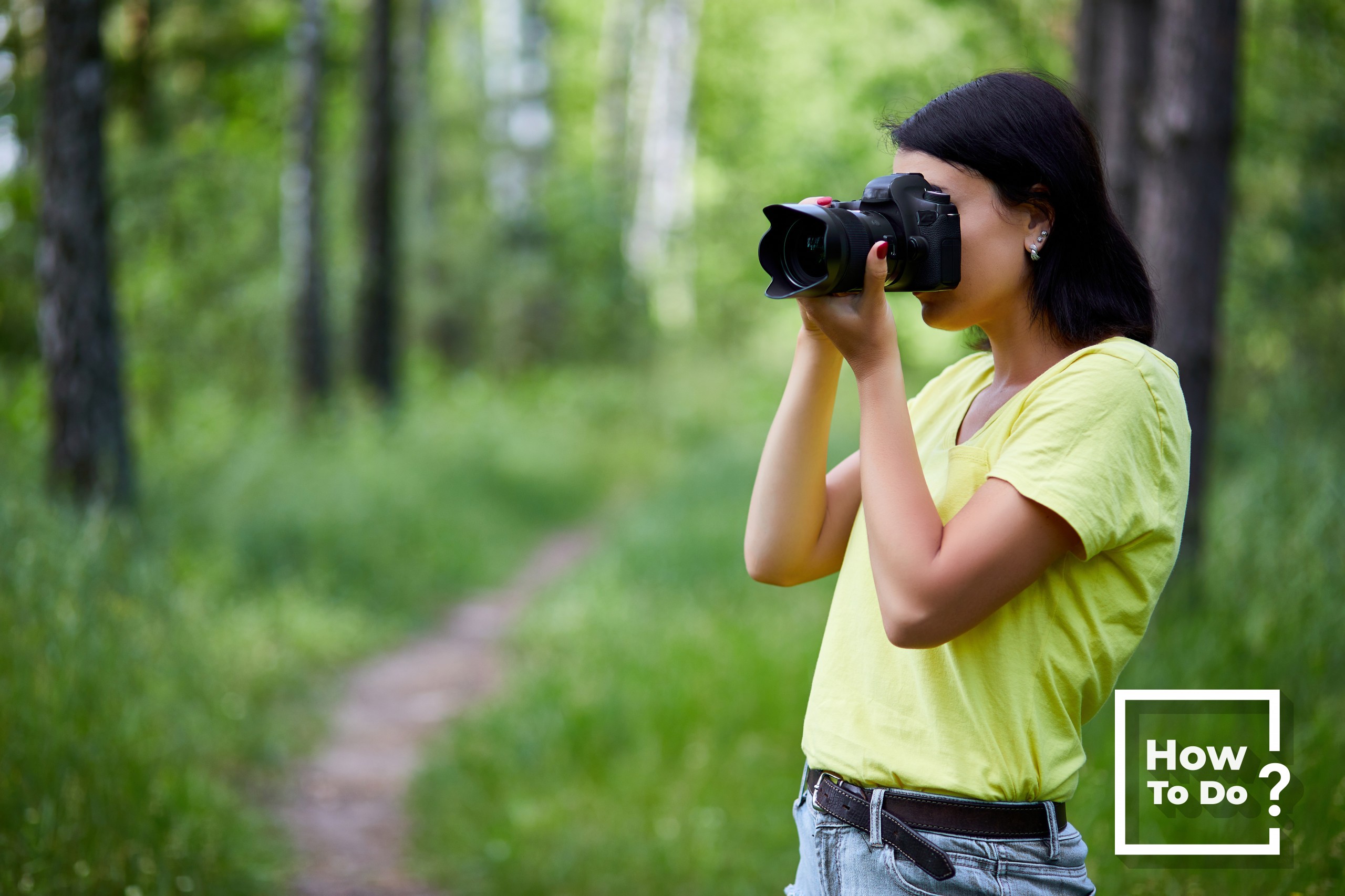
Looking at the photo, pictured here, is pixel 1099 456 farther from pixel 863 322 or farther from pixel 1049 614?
pixel 863 322

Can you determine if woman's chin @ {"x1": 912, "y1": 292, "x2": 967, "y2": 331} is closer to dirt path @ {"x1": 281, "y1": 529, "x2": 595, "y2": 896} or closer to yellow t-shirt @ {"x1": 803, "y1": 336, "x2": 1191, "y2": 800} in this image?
yellow t-shirt @ {"x1": 803, "y1": 336, "x2": 1191, "y2": 800}

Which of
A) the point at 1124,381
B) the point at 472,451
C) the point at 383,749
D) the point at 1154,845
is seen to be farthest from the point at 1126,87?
the point at 472,451

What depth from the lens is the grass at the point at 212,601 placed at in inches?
108

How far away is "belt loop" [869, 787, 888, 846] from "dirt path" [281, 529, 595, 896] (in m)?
2.43

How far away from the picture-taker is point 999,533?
1.19 m

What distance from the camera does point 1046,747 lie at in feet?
4.18

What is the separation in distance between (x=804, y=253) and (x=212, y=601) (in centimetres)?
447

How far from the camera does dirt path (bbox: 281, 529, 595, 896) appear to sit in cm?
350

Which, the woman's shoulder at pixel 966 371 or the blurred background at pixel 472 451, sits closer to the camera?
the woman's shoulder at pixel 966 371

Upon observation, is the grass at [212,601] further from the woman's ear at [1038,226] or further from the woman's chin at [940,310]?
the woman's ear at [1038,226]

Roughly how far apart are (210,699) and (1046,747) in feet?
11.3

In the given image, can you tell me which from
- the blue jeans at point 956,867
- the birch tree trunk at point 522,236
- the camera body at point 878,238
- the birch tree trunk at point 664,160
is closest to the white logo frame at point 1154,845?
the blue jeans at point 956,867

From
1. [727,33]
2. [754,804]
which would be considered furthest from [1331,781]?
[727,33]

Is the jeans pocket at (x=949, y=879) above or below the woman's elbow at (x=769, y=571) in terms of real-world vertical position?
below
